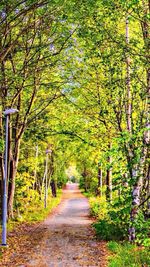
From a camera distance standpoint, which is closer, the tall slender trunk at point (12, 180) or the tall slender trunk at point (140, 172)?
the tall slender trunk at point (140, 172)

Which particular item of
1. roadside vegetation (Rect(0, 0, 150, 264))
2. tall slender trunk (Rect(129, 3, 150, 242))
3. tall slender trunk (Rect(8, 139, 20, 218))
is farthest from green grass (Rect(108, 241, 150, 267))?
tall slender trunk (Rect(8, 139, 20, 218))

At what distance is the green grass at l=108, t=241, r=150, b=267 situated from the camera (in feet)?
36.7

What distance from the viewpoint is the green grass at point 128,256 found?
11.2 metres

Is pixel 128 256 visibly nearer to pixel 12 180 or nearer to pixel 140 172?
pixel 140 172

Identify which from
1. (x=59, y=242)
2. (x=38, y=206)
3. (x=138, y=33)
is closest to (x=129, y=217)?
(x=59, y=242)

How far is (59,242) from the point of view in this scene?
15445mm

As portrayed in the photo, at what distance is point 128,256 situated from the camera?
1203cm

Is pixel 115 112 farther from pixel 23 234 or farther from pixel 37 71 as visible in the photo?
pixel 23 234

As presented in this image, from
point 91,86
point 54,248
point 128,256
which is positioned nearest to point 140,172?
point 128,256

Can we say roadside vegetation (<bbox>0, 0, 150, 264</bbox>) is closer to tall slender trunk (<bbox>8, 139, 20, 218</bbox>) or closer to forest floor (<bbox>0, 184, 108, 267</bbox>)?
tall slender trunk (<bbox>8, 139, 20, 218</bbox>)

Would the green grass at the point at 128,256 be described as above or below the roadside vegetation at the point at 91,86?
below

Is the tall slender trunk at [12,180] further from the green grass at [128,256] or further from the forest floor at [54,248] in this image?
the green grass at [128,256]

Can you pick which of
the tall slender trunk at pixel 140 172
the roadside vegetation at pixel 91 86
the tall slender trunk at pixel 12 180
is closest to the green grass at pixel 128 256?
the roadside vegetation at pixel 91 86

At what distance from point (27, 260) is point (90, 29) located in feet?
26.7
